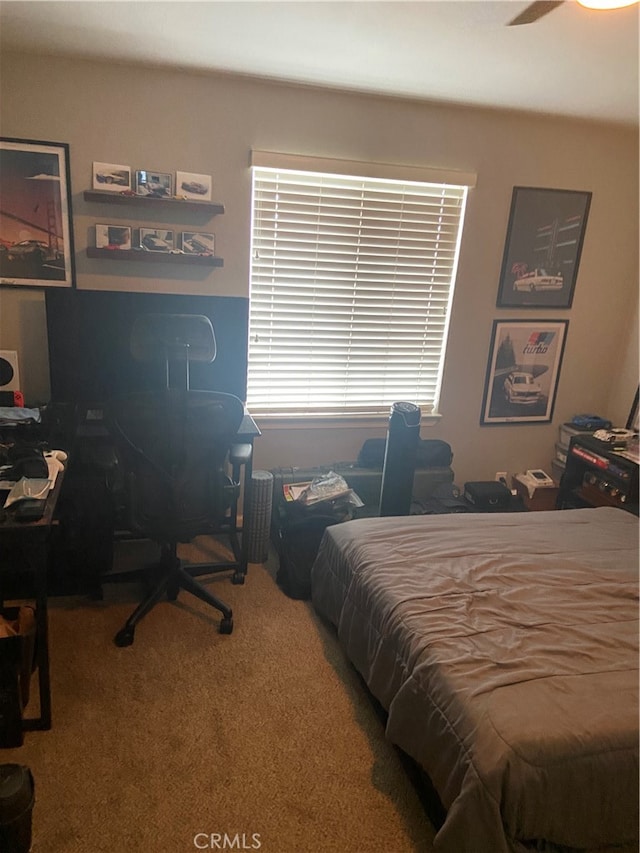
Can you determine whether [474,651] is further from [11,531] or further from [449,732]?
[11,531]

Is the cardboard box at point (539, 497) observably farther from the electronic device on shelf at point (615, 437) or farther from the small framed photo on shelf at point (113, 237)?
the small framed photo on shelf at point (113, 237)

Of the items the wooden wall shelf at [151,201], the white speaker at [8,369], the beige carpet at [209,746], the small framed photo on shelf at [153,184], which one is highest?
the small framed photo on shelf at [153,184]

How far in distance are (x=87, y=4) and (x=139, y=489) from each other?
175cm

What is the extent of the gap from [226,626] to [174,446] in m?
0.85

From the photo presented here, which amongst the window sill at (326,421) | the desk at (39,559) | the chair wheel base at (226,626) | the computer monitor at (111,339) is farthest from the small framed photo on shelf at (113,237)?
the chair wheel base at (226,626)

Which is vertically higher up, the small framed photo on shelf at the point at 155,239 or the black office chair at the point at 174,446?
the small framed photo on shelf at the point at 155,239

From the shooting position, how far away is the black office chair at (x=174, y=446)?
7.16 ft

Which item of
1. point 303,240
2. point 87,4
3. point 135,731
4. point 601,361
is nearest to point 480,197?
point 303,240

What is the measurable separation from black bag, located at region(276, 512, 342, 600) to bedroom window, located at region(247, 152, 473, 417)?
0.74 meters

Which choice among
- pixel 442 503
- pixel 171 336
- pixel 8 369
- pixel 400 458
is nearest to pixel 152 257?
pixel 171 336

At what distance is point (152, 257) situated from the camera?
9.24ft

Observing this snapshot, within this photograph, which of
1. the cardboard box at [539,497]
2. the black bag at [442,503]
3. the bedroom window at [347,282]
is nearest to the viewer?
the bedroom window at [347,282]

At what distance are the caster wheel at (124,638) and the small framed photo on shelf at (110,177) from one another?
2010 millimetres

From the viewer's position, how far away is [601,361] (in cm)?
380
